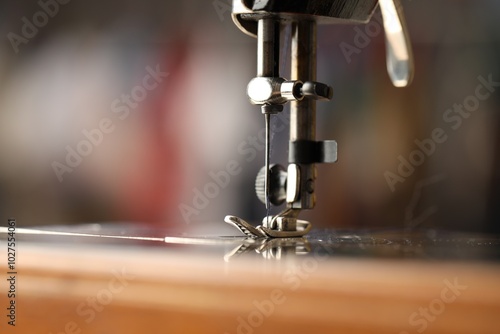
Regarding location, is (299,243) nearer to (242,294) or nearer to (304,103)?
(304,103)

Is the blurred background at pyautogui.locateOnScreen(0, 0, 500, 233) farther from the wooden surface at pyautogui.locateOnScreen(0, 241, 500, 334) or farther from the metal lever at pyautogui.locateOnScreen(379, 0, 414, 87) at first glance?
the wooden surface at pyautogui.locateOnScreen(0, 241, 500, 334)

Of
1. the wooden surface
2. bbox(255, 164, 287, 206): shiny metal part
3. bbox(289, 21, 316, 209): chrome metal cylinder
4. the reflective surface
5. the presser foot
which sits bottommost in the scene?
the wooden surface

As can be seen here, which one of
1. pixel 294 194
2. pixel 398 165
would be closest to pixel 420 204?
pixel 398 165

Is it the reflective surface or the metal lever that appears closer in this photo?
the reflective surface

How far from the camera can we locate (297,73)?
3.93 ft

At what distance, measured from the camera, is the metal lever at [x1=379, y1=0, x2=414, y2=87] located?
1.18m

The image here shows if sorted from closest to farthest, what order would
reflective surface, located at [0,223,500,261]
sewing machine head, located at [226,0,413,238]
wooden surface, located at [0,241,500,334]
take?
wooden surface, located at [0,241,500,334], reflective surface, located at [0,223,500,261], sewing machine head, located at [226,0,413,238]

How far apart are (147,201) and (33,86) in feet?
1.79

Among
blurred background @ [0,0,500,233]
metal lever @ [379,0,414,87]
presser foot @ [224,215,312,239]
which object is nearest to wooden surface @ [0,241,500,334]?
presser foot @ [224,215,312,239]

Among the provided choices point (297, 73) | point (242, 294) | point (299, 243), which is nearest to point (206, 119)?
point (297, 73)

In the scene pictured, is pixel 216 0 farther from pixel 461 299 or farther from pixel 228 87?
pixel 461 299

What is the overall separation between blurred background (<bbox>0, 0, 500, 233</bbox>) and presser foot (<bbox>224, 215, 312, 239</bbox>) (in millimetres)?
1318

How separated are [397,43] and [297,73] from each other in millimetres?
136

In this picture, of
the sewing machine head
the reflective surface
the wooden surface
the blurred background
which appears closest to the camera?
the wooden surface
